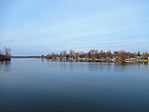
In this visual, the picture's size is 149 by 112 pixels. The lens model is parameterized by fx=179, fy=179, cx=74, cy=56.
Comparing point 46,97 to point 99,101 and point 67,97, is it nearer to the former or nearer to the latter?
point 67,97

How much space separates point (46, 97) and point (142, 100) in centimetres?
420

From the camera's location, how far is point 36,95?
8.41 m

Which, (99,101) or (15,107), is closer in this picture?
(15,107)

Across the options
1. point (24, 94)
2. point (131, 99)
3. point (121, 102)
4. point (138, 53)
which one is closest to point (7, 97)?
point (24, 94)

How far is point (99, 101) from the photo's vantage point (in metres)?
7.48

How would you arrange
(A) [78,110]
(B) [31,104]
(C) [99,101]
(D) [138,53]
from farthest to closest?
(D) [138,53], (C) [99,101], (B) [31,104], (A) [78,110]

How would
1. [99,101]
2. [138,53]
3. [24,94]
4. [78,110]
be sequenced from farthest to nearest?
[138,53] → [24,94] → [99,101] → [78,110]

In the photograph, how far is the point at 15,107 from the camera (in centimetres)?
659

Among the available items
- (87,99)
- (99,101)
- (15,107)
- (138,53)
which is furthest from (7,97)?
(138,53)

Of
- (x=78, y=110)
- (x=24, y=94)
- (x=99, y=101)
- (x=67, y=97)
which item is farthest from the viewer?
(x=24, y=94)

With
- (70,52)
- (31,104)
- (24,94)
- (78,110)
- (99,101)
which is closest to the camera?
(78,110)

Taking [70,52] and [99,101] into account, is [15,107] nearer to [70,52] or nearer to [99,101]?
[99,101]

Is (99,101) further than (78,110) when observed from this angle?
Yes

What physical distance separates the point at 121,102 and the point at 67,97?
92.4 inches
